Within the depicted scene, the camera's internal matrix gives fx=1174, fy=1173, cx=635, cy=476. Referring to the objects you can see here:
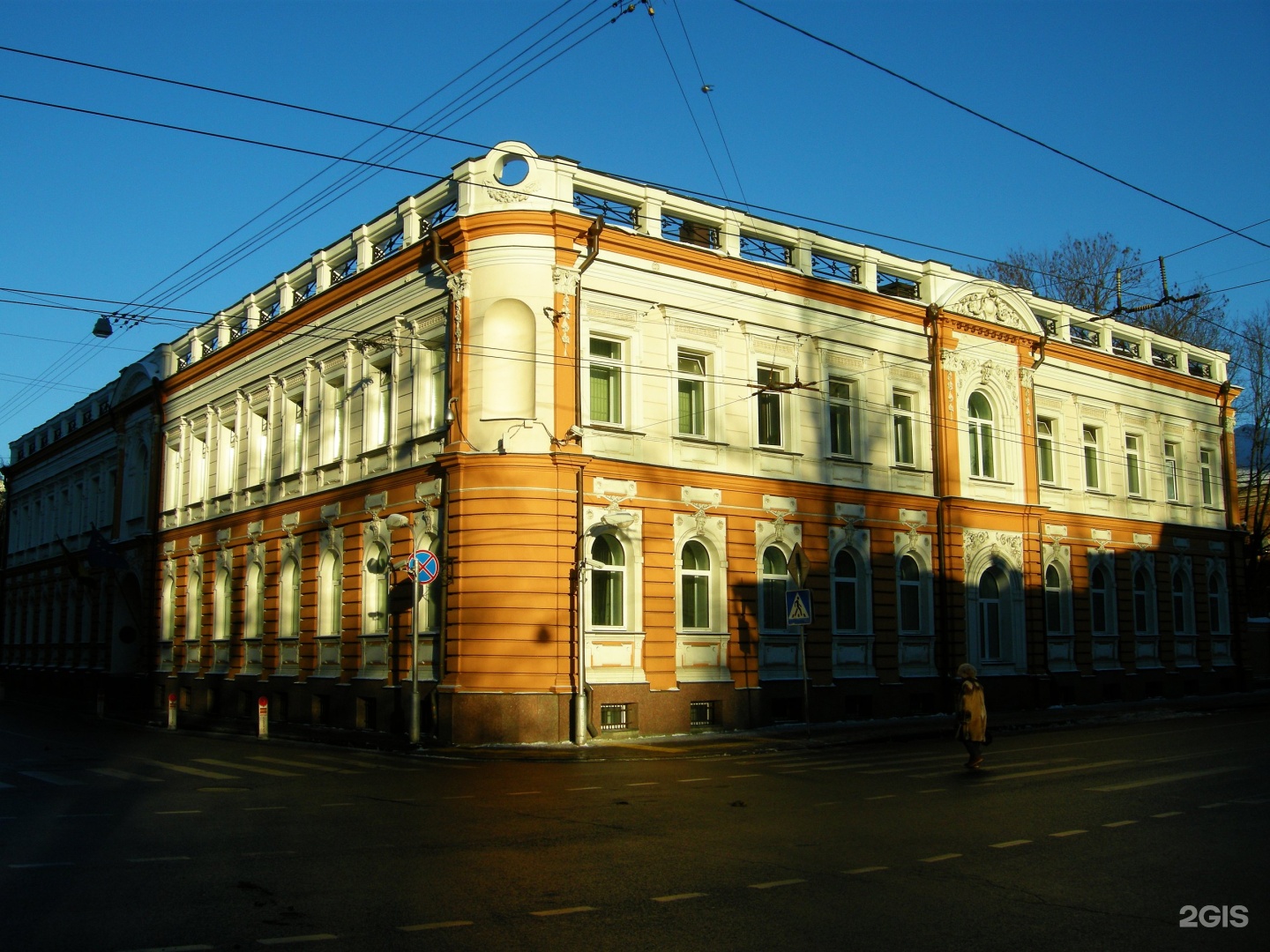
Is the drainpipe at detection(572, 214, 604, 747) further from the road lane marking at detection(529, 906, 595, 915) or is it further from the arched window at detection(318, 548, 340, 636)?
the road lane marking at detection(529, 906, 595, 915)

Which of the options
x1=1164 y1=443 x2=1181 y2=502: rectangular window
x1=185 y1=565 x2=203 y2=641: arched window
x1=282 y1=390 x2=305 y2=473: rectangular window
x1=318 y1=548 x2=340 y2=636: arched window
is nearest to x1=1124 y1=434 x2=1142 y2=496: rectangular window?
x1=1164 y1=443 x2=1181 y2=502: rectangular window

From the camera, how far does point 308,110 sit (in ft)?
57.4

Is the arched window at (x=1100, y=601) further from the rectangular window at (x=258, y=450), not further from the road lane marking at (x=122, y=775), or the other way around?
the road lane marking at (x=122, y=775)

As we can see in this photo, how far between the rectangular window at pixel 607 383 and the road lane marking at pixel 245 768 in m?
10.3

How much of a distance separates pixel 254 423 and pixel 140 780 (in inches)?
766

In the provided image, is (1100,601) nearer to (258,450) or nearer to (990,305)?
(990,305)

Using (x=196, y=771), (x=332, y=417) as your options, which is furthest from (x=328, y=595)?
(x=196, y=771)

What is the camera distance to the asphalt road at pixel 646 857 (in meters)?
7.66

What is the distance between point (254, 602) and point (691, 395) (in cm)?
1533

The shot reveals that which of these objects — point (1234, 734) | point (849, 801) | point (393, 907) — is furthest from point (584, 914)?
point (1234, 734)

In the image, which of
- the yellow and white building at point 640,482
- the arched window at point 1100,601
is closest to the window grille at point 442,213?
the yellow and white building at point 640,482

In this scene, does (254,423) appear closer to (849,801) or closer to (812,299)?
(812,299)

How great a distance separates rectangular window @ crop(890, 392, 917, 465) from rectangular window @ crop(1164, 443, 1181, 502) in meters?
14.4

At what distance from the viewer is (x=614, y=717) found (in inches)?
970
